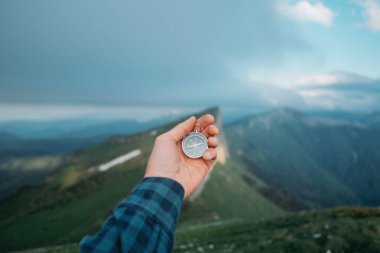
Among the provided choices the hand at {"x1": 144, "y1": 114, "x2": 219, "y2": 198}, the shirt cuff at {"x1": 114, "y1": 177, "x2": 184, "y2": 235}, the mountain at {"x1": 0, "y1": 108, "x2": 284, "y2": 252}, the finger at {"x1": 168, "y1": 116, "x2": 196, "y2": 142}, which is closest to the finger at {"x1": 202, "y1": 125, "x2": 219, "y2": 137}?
the hand at {"x1": 144, "y1": 114, "x2": 219, "y2": 198}

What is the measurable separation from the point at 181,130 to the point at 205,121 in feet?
1.76

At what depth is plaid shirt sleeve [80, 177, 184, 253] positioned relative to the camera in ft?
12.1

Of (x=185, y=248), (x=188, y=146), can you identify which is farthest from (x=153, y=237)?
(x=185, y=248)

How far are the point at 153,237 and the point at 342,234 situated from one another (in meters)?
15.3

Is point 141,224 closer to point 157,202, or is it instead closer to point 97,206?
point 157,202

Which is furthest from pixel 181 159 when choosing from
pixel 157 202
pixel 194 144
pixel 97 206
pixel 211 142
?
pixel 97 206

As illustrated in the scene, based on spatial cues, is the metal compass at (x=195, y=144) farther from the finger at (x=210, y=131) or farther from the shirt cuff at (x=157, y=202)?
the shirt cuff at (x=157, y=202)

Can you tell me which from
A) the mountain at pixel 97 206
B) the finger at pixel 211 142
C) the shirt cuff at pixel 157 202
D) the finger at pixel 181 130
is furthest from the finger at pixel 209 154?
the mountain at pixel 97 206

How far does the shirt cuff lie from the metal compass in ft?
6.02

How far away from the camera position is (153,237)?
150 inches

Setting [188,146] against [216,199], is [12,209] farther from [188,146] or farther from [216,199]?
[188,146]

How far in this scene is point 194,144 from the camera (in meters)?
6.54

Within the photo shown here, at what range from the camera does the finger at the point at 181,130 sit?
6434 millimetres

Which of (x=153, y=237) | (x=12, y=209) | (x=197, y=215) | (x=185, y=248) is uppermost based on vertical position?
(x=153, y=237)
